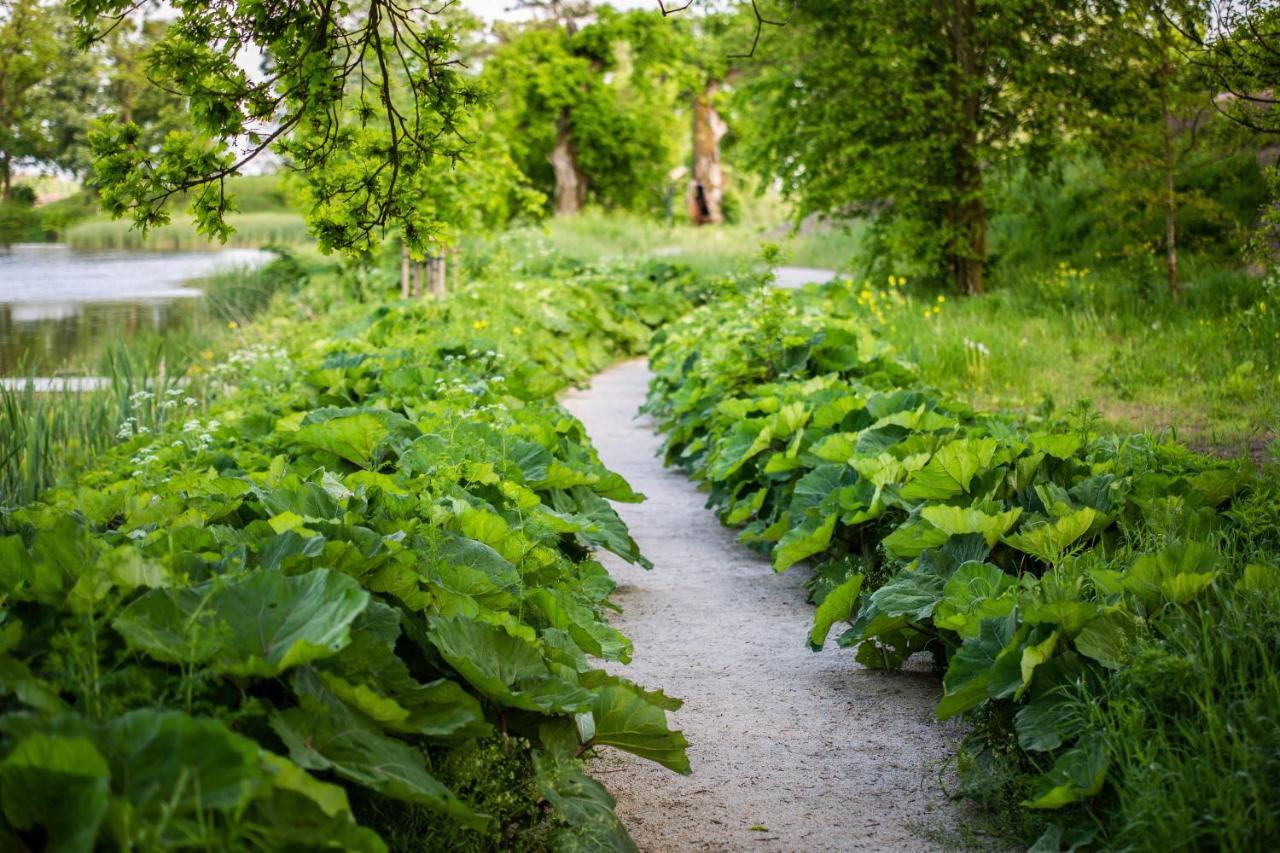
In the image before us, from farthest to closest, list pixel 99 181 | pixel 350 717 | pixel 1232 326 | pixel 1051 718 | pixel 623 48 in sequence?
pixel 623 48 → pixel 1232 326 → pixel 99 181 → pixel 1051 718 → pixel 350 717

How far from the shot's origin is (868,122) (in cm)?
1154

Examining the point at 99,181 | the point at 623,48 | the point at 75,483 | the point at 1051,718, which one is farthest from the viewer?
the point at 623,48

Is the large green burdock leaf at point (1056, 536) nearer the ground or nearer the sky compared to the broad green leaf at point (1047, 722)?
nearer the sky

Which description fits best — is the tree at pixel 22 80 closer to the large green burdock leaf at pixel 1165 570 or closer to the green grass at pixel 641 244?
the green grass at pixel 641 244

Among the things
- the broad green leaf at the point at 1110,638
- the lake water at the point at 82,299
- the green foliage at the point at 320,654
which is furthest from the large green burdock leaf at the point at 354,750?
the lake water at the point at 82,299

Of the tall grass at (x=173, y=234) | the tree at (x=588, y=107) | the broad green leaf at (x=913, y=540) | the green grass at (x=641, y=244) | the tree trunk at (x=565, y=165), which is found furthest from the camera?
the tree trunk at (x=565, y=165)

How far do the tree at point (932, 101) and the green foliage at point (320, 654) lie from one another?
8257 mm

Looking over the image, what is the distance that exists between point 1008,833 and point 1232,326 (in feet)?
20.4

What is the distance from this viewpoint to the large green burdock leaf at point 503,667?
2387 mm

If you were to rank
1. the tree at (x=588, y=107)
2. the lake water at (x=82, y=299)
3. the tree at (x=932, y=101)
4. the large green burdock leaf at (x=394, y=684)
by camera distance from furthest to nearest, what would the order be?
the tree at (x=588, y=107)
the lake water at (x=82, y=299)
the tree at (x=932, y=101)
the large green burdock leaf at (x=394, y=684)

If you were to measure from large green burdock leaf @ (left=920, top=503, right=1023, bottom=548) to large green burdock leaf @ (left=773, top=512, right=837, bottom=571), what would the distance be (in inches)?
28.2

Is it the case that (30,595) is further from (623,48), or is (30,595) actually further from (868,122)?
(623,48)

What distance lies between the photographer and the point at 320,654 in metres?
1.90

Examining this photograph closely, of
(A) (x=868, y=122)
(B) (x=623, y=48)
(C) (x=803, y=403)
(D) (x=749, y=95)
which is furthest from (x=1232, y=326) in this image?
(B) (x=623, y=48)
